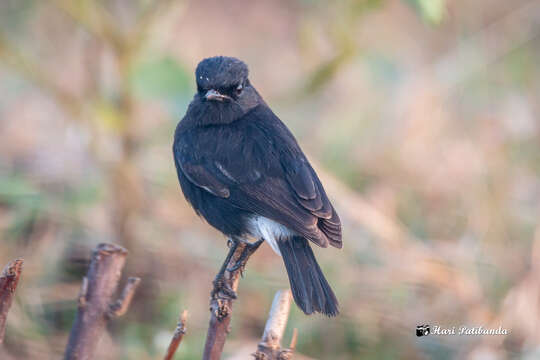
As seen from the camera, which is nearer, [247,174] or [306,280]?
[306,280]

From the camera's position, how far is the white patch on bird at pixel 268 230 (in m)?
2.93

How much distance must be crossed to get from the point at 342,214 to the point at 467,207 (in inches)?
42.1

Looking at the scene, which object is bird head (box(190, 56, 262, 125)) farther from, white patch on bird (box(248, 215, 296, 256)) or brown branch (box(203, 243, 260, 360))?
brown branch (box(203, 243, 260, 360))

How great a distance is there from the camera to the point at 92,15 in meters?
3.82

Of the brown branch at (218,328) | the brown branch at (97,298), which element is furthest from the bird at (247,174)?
the brown branch at (97,298)

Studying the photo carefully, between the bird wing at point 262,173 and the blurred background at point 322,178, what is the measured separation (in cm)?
77

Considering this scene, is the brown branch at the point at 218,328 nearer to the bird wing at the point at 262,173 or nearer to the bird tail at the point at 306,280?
the bird tail at the point at 306,280

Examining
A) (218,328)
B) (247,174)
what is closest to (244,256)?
(247,174)

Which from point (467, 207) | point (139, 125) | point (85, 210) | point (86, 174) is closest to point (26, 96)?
point (86, 174)

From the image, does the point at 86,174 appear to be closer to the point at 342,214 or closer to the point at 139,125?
the point at 139,125

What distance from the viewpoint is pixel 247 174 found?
2922mm

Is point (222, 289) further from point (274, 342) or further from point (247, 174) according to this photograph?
point (274, 342)

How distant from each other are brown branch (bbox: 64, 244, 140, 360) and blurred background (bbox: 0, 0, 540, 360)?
1.68 metres

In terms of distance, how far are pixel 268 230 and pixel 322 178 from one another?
205cm
